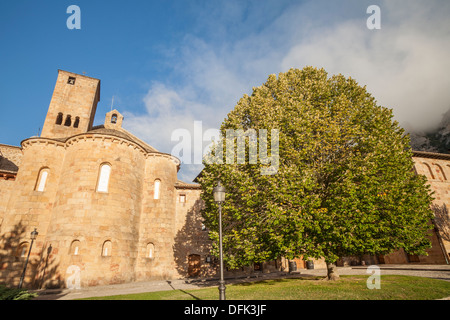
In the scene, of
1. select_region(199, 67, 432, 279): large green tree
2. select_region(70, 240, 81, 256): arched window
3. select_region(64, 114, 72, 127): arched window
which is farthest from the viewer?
select_region(64, 114, 72, 127): arched window

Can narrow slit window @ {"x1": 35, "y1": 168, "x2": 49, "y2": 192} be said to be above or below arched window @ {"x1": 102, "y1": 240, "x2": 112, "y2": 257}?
above

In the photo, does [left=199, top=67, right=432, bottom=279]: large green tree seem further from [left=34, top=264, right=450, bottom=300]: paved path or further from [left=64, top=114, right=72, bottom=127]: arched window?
[left=64, top=114, right=72, bottom=127]: arched window

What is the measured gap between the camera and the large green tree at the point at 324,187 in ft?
34.2

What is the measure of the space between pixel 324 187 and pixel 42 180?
2539cm

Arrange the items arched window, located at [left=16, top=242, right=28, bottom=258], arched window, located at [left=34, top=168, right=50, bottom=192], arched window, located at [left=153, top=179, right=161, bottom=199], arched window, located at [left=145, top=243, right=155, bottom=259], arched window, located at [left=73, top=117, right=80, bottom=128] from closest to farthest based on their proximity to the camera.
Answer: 1. arched window, located at [left=16, top=242, right=28, bottom=258]
2. arched window, located at [left=34, top=168, right=50, bottom=192]
3. arched window, located at [left=145, top=243, right=155, bottom=259]
4. arched window, located at [left=153, top=179, right=161, bottom=199]
5. arched window, located at [left=73, top=117, right=80, bottom=128]

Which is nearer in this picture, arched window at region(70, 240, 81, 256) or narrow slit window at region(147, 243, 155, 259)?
arched window at region(70, 240, 81, 256)

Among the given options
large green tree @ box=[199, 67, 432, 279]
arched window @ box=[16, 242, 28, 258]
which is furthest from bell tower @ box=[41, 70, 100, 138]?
large green tree @ box=[199, 67, 432, 279]

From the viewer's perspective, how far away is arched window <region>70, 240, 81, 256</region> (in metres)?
18.1

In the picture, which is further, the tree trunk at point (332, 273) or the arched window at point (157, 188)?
the arched window at point (157, 188)

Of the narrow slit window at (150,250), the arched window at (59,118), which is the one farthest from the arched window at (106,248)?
the arched window at (59,118)

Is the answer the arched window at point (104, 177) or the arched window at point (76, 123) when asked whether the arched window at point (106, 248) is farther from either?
the arched window at point (76, 123)

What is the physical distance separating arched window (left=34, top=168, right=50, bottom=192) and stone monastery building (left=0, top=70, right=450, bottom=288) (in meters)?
0.08

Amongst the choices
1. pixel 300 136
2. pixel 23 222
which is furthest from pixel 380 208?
pixel 23 222

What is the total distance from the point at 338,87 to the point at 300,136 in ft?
23.5
